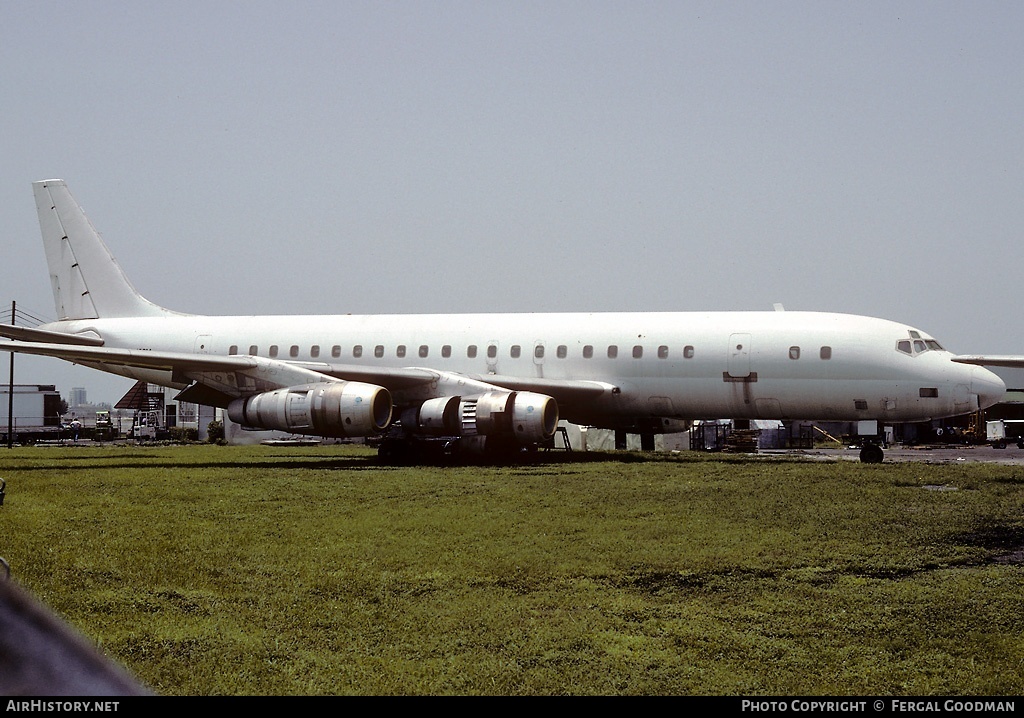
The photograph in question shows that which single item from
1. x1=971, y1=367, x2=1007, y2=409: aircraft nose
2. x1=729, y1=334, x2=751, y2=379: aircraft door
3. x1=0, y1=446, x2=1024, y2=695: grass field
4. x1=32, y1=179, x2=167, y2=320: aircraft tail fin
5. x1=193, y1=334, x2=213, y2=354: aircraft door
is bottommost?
x1=0, y1=446, x2=1024, y2=695: grass field

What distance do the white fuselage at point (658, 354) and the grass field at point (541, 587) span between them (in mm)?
8756

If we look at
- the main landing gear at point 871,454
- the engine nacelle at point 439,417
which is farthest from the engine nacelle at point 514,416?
the main landing gear at point 871,454

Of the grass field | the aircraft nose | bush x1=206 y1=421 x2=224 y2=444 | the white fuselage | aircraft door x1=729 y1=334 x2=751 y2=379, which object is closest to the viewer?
the grass field

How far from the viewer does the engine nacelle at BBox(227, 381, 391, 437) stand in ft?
79.6

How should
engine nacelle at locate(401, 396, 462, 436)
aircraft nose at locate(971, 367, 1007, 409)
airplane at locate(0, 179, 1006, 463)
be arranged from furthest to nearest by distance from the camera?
engine nacelle at locate(401, 396, 462, 436) < airplane at locate(0, 179, 1006, 463) < aircraft nose at locate(971, 367, 1007, 409)

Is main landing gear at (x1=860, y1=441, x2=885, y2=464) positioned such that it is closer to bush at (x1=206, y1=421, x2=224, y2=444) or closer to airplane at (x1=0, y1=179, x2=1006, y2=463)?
airplane at (x1=0, y1=179, x2=1006, y2=463)

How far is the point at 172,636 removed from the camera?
6.86 metres

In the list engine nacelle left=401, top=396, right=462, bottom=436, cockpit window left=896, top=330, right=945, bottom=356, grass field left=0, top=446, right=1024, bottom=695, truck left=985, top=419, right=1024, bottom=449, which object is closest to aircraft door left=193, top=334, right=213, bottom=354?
engine nacelle left=401, top=396, right=462, bottom=436

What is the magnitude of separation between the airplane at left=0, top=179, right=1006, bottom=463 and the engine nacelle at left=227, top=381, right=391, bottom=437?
3 cm

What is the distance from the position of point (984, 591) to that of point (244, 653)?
580 cm

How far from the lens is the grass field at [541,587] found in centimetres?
608

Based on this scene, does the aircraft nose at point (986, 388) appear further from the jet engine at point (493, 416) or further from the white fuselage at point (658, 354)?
the jet engine at point (493, 416)

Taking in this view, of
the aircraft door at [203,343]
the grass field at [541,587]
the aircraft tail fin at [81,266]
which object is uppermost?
the aircraft tail fin at [81,266]

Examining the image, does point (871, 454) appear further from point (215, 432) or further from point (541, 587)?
point (215, 432)
